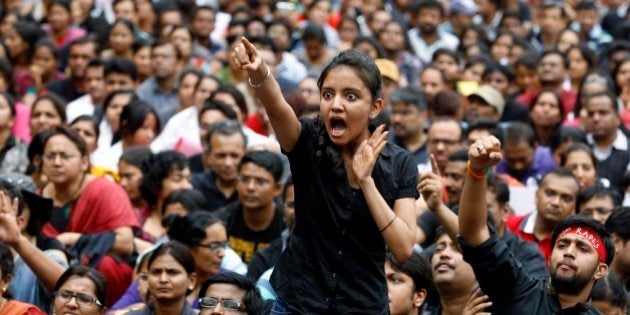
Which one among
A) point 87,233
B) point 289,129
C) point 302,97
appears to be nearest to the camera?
point 289,129

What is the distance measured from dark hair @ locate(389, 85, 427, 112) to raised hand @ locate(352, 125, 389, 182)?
6.04 meters

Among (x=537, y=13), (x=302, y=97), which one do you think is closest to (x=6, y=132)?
(x=302, y=97)

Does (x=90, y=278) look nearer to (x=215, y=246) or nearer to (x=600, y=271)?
(x=215, y=246)

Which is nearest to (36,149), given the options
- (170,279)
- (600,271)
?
(170,279)

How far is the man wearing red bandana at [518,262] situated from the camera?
247 inches

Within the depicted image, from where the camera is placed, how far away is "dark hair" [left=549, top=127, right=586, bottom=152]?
11.4 metres

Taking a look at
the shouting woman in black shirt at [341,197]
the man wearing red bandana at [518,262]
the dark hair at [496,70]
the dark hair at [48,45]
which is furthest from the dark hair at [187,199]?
the dark hair at [48,45]

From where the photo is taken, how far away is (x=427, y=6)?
1698 cm

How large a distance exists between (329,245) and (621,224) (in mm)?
3204

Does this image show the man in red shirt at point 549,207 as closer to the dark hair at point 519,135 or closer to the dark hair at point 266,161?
the dark hair at point 266,161

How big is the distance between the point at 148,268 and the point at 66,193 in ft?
4.54

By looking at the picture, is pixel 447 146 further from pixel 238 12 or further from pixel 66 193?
pixel 238 12

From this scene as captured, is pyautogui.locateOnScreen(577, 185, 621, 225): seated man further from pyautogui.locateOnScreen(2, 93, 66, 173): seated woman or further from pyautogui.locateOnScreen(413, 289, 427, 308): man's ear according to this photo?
pyautogui.locateOnScreen(2, 93, 66, 173): seated woman

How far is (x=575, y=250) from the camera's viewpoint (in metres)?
6.91
